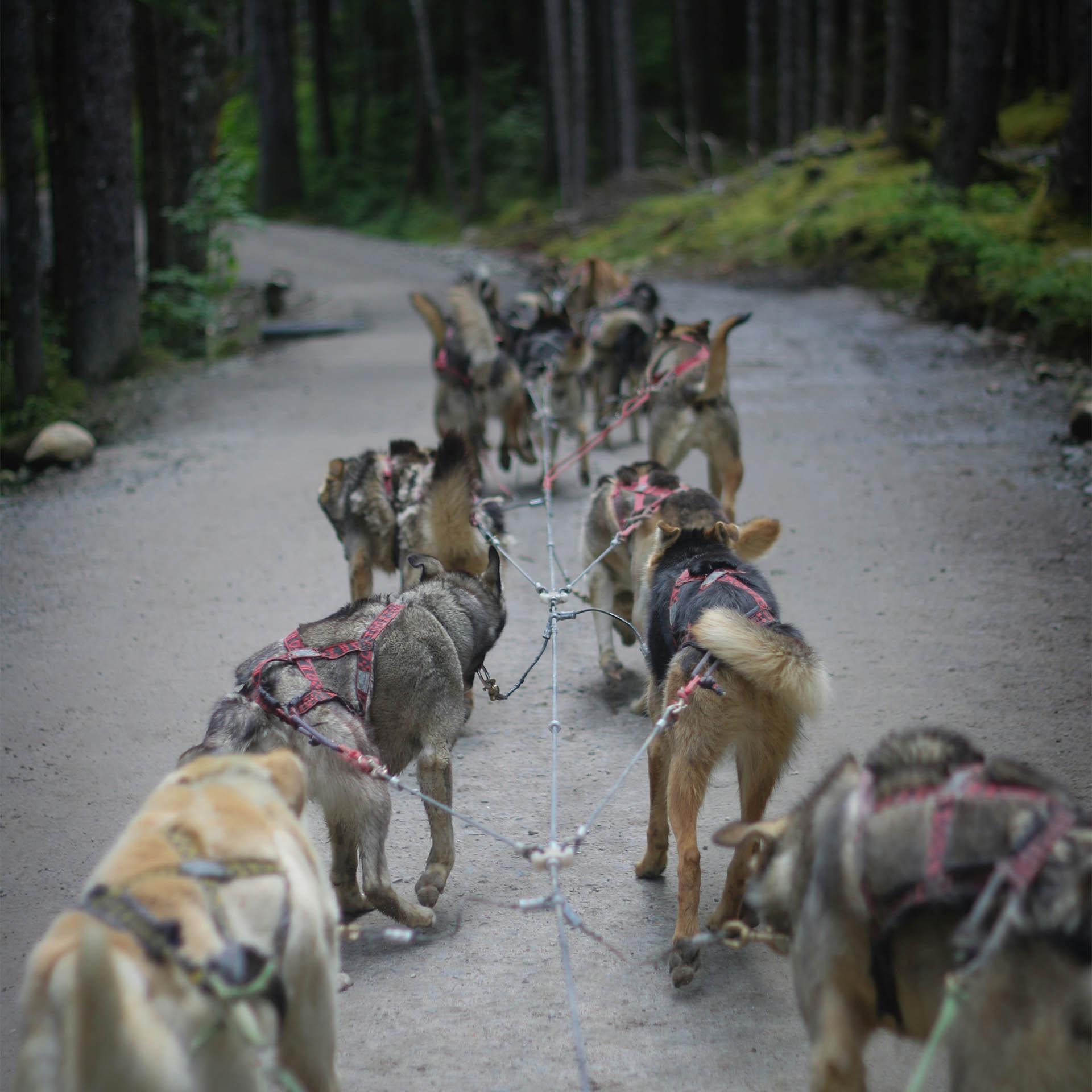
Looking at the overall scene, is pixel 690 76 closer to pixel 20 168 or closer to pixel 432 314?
pixel 20 168

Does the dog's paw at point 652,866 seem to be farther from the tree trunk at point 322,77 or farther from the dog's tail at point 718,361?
the tree trunk at point 322,77

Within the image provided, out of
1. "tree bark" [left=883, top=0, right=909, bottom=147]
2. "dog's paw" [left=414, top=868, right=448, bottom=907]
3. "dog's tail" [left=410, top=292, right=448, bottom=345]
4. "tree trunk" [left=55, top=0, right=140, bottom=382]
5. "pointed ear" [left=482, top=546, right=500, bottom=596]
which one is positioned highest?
"tree bark" [left=883, top=0, right=909, bottom=147]

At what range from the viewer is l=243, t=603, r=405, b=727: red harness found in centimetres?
407

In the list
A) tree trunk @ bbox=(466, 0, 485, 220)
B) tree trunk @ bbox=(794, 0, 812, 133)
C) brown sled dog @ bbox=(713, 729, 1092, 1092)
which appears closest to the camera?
brown sled dog @ bbox=(713, 729, 1092, 1092)

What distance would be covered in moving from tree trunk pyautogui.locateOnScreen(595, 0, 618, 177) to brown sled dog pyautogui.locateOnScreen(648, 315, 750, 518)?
29.9 m

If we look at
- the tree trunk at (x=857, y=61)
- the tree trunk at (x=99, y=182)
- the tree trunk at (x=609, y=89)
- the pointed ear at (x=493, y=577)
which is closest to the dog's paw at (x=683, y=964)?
the pointed ear at (x=493, y=577)

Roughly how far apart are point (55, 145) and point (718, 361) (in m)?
12.3

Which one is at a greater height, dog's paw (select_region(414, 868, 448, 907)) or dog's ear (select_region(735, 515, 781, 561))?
dog's ear (select_region(735, 515, 781, 561))

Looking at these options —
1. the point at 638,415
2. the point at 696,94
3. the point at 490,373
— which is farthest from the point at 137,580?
the point at 696,94

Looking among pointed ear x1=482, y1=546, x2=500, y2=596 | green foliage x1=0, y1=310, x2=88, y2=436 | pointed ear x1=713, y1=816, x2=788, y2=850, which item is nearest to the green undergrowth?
pointed ear x1=482, y1=546, x2=500, y2=596

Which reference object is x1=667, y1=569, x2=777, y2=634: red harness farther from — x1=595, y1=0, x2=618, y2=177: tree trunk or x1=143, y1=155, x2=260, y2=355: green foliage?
x1=595, y1=0, x2=618, y2=177: tree trunk

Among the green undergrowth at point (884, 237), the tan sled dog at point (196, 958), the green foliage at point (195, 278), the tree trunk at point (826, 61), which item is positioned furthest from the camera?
the tree trunk at point (826, 61)

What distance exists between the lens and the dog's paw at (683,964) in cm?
405

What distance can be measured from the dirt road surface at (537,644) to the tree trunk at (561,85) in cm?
2050
